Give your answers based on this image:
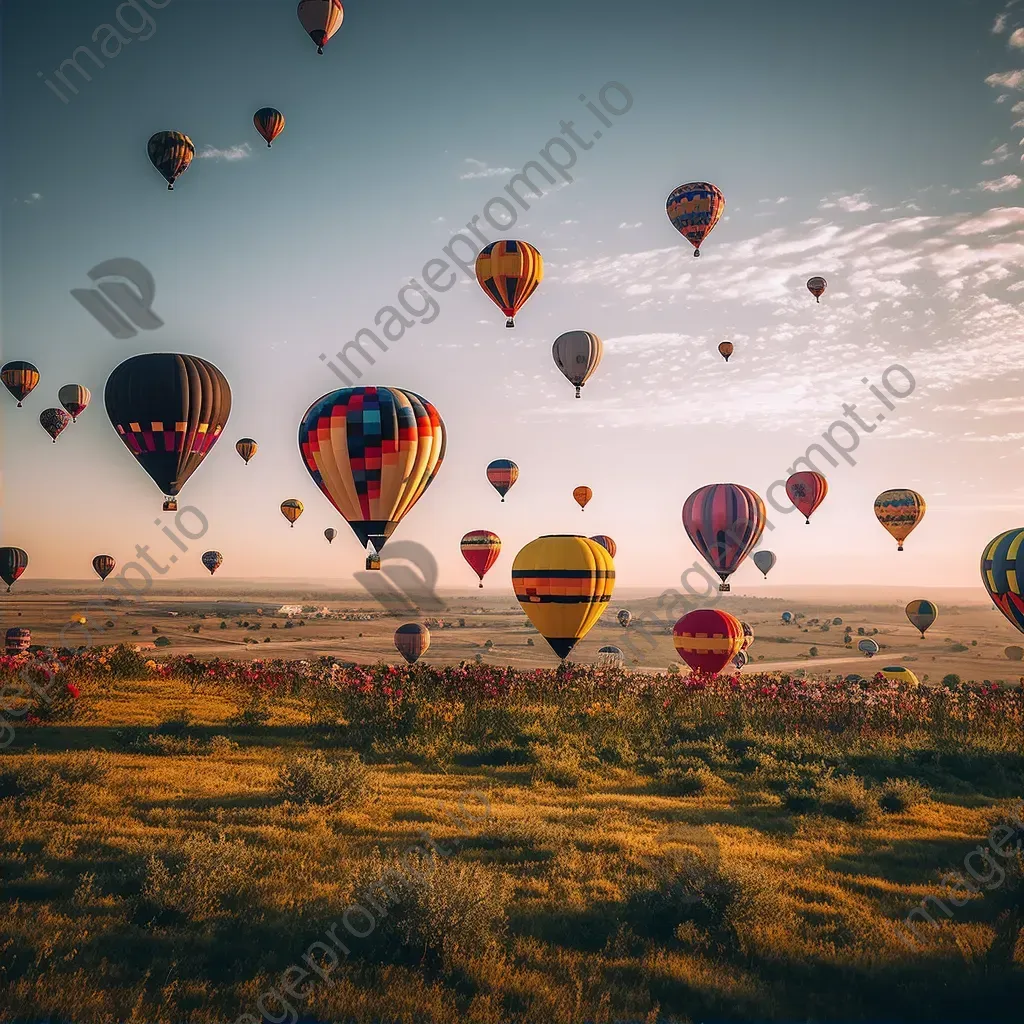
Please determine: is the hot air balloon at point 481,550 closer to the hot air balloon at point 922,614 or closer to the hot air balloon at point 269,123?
the hot air balloon at point 269,123

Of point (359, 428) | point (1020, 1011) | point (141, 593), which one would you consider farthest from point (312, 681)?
point (141, 593)

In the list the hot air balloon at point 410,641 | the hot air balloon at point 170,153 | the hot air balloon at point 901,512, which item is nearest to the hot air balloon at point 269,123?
the hot air balloon at point 170,153

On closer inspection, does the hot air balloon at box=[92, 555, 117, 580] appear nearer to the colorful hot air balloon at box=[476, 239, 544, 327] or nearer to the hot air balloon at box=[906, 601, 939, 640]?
the colorful hot air balloon at box=[476, 239, 544, 327]

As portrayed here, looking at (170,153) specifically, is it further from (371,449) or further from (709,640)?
(709,640)

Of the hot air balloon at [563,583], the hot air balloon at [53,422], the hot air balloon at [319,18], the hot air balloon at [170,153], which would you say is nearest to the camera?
the hot air balloon at [563,583]

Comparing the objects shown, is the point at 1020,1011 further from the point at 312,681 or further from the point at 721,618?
the point at 312,681

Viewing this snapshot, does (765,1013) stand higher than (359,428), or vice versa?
(359,428)

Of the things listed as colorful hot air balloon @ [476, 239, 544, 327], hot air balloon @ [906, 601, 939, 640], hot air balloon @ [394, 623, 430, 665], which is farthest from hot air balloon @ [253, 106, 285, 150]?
hot air balloon @ [906, 601, 939, 640]
